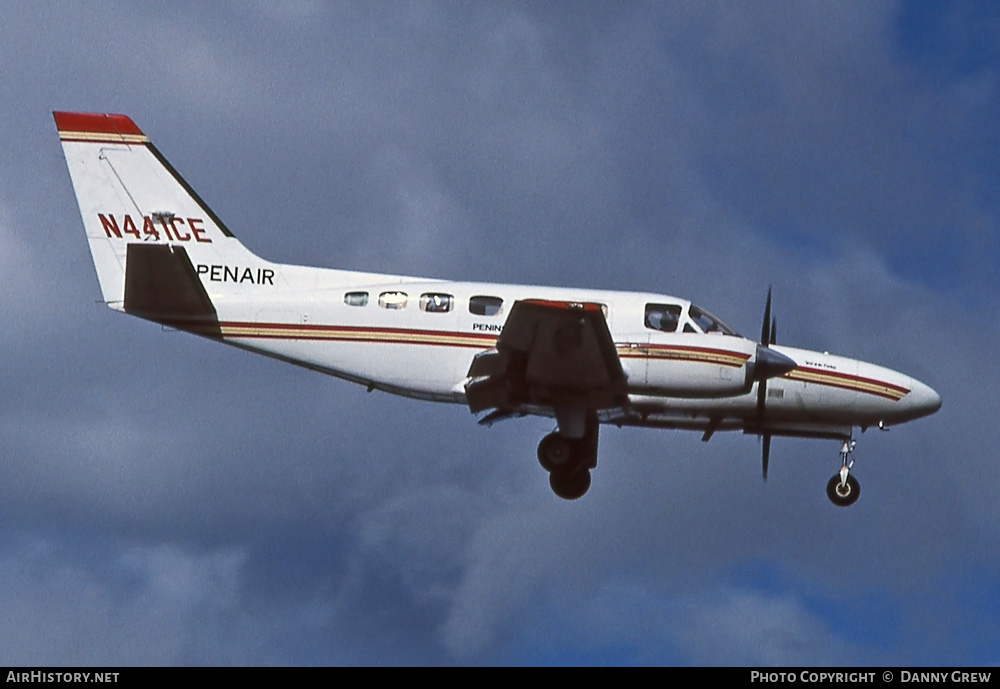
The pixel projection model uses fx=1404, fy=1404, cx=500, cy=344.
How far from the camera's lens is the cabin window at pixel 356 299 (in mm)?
27109

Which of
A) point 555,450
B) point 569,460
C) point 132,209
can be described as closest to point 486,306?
point 555,450

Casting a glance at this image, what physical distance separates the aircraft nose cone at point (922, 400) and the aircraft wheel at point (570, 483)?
6.75 metres

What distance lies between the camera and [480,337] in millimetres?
26719

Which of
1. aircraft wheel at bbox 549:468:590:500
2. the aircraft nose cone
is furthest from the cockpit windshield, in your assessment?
the aircraft nose cone

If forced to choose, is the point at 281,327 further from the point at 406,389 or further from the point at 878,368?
the point at 878,368

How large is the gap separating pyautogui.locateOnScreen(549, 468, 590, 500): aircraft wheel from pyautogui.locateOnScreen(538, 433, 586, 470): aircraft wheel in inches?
21.2

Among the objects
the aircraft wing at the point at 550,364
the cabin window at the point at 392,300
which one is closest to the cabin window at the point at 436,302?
the cabin window at the point at 392,300

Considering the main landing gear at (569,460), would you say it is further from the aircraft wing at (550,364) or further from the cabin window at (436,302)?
the cabin window at (436,302)

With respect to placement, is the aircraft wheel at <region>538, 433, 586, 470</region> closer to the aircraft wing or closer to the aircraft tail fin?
the aircraft wing

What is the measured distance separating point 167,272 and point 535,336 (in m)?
7.21

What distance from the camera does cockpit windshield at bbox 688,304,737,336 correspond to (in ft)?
87.0

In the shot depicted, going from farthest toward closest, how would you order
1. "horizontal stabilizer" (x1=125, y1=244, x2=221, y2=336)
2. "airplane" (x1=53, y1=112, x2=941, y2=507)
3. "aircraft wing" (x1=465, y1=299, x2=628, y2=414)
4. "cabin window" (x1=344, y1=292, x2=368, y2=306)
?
"cabin window" (x1=344, y1=292, x2=368, y2=306), "horizontal stabilizer" (x1=125, y1=244, x2=221, y2=336), "airplane" (x1=53, y1=112, x2=941, y2=507), "aircraft wing" (x1=465, y1=299, x2=628, y2=414)
